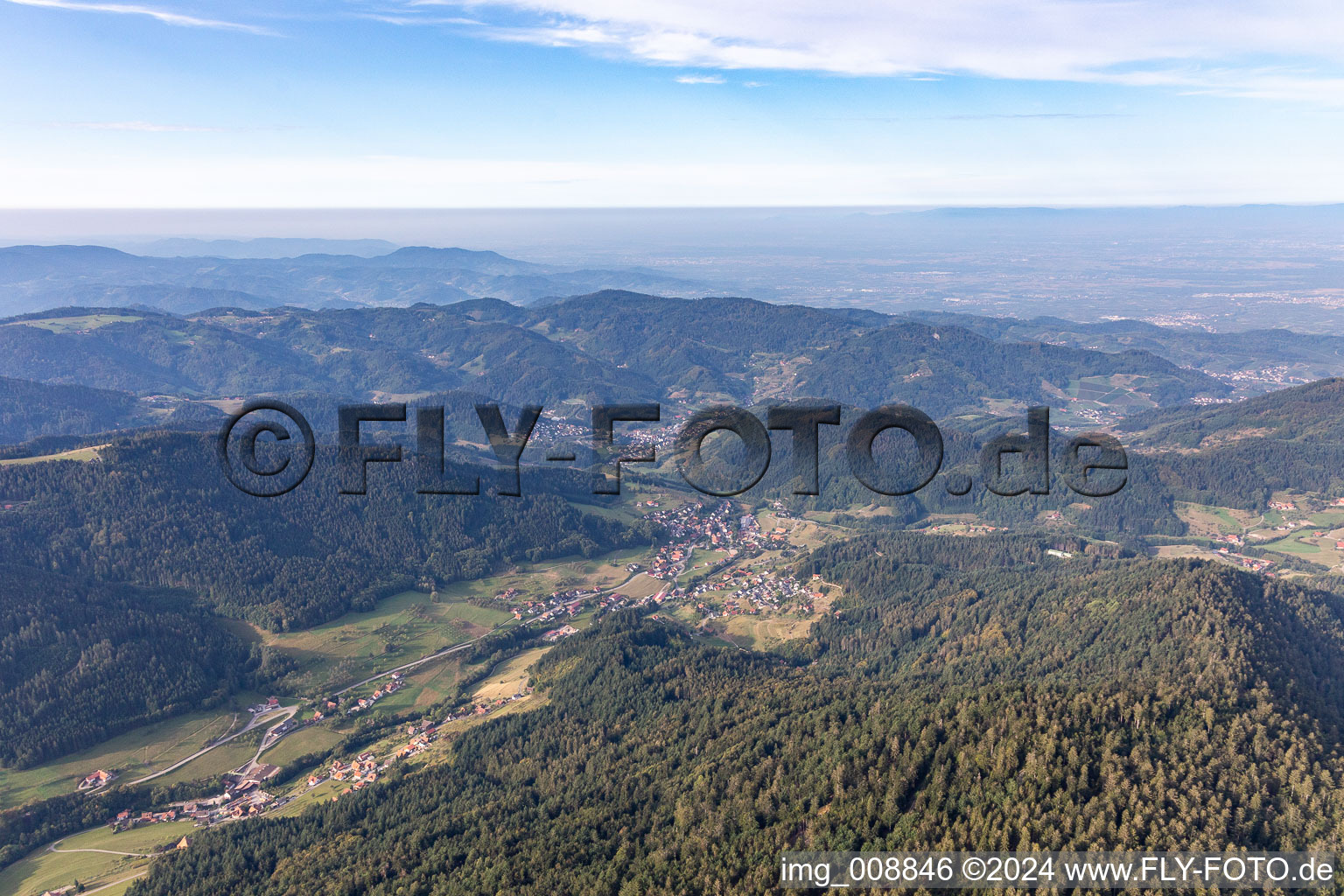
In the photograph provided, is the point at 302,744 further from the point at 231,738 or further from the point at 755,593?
the point at 755,593

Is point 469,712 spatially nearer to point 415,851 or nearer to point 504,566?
point 415,851

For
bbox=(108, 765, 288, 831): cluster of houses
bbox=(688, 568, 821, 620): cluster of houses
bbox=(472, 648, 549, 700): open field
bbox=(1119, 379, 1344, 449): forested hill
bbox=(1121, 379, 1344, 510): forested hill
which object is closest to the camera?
bbox=(108, 765, 288, 831): cluster of houses

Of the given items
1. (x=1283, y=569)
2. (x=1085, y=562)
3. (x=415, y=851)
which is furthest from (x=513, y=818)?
(x=1283, y=569)

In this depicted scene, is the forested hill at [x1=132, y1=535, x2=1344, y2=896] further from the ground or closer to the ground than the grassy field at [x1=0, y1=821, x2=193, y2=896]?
further from the ground

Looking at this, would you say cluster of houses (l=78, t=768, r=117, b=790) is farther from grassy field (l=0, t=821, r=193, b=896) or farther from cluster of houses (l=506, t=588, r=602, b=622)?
cluster of houses (l=506, t=588, r=602, b=622)

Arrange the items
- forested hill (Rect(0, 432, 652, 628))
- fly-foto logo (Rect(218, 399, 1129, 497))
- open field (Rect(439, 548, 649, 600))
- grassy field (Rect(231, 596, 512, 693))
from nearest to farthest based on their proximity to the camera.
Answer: fly-foto logo (Rect(218, 399, 1129, 497)) < grassy field (Rect(231, 596, 512, 693)) < forested hill (Rect(0, 432, 652, 628)) < open field (Rect(439, 548, 649, 600))

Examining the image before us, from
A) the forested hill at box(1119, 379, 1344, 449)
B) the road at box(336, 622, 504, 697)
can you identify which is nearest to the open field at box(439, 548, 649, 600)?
the road at box(336, 622, 504, 697)

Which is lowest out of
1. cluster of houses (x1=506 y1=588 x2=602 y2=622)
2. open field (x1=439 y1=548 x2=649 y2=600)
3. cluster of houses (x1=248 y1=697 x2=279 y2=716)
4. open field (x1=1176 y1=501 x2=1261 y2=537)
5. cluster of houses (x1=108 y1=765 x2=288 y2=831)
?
cluster of houses (x1=108 y1=765 x2=288 y2=831)
